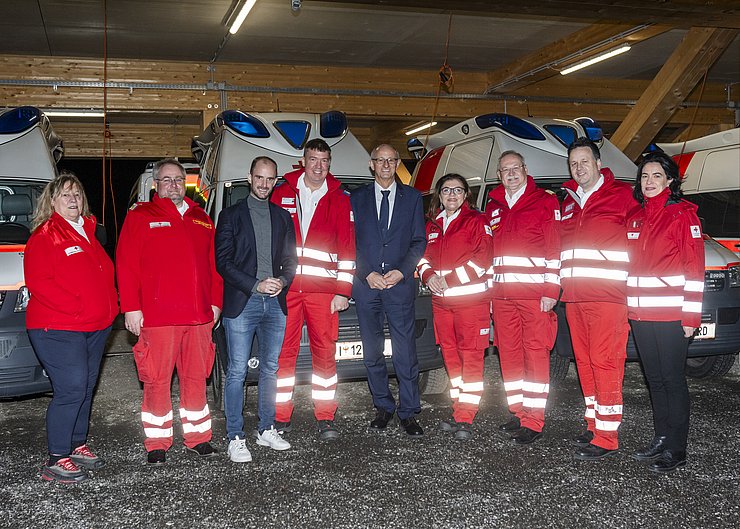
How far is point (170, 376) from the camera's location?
451cm

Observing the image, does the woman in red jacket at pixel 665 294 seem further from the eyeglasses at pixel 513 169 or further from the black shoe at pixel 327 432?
the black shoe at pixel 327 432

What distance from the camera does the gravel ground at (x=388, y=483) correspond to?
3.67 meters

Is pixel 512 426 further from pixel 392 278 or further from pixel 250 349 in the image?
pixel 250 349

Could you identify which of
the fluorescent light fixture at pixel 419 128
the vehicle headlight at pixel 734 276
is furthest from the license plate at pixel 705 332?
the fluorescent light fixture at pixel 419 128

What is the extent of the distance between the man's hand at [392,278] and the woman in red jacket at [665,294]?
1513 millimetres

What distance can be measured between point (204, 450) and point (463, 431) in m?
1.75

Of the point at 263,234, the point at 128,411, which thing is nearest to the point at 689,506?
the point at 263,234

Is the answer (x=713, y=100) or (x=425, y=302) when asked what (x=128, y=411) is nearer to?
(x=425, y=302)

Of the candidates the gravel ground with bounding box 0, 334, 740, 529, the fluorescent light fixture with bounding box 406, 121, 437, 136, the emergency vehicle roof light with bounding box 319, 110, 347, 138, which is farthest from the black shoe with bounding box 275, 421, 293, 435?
the fluorescent light fixture with bounding box 406, 121, 437, 136

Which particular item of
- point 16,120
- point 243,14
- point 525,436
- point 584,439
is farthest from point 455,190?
point 243,14

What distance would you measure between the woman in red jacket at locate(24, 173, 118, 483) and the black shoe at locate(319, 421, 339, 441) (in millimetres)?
1431

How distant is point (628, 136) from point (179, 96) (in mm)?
A: 8281

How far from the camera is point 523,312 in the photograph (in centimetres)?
496

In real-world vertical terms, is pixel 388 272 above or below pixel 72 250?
below
